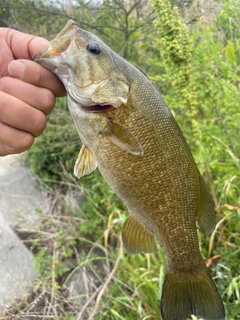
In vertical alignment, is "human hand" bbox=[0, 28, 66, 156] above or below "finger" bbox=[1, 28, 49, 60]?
below

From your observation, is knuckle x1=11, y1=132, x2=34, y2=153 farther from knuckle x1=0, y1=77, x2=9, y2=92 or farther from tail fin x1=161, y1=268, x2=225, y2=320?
tail fin x1=161, y1=268, x2=225, y2=320

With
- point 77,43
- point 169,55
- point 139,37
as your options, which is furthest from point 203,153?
point 139,37

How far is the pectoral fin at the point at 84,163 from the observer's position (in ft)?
4.30

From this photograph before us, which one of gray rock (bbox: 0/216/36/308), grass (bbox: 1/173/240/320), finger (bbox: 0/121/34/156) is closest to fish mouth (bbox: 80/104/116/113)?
finger (bbox: 0/121/34/156)

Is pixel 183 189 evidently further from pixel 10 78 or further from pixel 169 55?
pixel 169 55

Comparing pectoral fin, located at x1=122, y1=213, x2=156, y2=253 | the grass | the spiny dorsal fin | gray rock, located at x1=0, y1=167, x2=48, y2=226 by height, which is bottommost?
gray rock, located at x1=0, y1=167, x2=48, y2=226

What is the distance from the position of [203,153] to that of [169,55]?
0.63 meters

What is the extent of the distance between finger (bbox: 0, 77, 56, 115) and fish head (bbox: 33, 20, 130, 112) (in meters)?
0.08

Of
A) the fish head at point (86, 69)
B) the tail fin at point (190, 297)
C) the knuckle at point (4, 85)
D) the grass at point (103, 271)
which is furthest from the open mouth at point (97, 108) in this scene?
the grass at point (103, 271)

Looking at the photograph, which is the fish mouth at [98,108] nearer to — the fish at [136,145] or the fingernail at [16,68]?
the fish at [136,145]

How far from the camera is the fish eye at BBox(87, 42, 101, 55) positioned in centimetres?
126

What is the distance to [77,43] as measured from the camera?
1228mm

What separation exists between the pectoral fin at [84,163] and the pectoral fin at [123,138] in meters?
0.13

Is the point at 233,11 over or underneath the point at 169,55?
over
